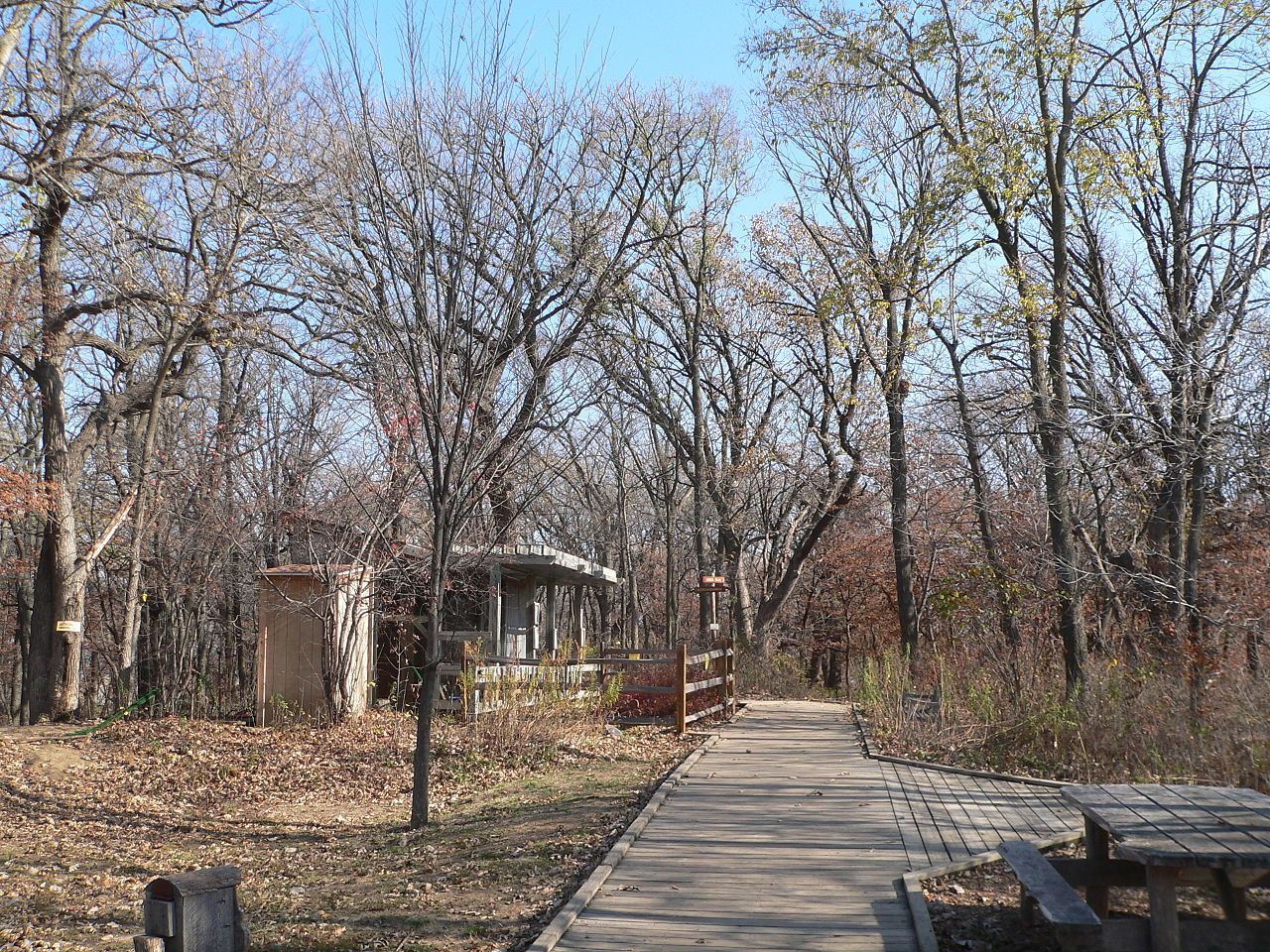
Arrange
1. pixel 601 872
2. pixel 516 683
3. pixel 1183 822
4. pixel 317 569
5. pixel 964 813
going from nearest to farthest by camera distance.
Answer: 1. pixel 1183 822
2. pixel 601 872
3. pixel 964 813
4. pixel 516 683
5. pixel 317 569

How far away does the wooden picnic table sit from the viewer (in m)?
4.40

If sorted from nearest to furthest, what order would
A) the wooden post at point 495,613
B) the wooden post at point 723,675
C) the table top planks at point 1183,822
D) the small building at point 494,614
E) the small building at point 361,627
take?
the table top planks at point 1183,822, the small building at point 361,627, the wooden post at point 723,675, the small building at point 494,614, the wooden post at point 495,613

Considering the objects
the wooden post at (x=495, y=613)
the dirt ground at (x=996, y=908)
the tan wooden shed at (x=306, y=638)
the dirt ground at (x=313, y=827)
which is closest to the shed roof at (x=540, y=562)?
the wooden post at (x=495, y=613)

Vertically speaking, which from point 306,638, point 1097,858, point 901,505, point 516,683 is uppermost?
point 901,505

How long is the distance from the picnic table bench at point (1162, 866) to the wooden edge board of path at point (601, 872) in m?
2.34

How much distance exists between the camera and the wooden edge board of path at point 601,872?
5.30 m

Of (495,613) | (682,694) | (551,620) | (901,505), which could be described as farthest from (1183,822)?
(551,620)

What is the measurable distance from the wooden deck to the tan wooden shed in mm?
8262

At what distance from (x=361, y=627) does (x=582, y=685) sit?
359 cm

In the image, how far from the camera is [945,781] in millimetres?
9852

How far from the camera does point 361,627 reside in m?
16.0

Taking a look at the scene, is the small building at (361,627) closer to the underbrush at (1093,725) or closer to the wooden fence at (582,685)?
the wooden fence at (582,685)

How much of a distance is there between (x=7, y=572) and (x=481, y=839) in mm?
20158

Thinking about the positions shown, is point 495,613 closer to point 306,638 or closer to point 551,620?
point 306,638
